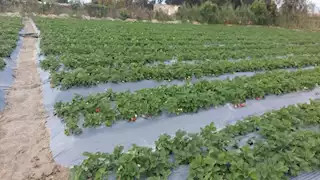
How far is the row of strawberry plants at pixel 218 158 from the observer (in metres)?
2.60

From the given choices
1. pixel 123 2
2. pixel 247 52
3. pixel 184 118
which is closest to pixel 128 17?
pixel 123 2

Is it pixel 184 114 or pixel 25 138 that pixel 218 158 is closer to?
pixel 184 114

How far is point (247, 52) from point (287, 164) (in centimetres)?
766

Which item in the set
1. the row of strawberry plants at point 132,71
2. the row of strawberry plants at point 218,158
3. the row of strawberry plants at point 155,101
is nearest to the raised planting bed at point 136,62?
the row of strawberry plants at point 132,71

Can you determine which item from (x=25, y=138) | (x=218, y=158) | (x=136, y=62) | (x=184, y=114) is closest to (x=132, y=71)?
(x=136, y=62)

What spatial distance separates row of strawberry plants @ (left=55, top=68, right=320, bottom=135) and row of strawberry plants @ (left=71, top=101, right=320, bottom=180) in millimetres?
909

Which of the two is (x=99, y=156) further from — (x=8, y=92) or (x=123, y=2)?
(x=123, y=2)

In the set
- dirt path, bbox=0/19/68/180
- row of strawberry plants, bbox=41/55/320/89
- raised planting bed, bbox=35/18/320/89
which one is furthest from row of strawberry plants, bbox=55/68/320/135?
raised planting bed, bbox=35/18/320/89

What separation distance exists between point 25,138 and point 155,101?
2155 millimetres

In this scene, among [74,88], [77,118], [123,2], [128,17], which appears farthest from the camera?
[123,2]

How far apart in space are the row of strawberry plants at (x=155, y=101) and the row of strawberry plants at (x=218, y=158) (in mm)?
909

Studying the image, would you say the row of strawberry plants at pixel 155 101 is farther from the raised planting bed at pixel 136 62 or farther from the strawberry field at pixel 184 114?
the raised planting bed at pixel 136 62

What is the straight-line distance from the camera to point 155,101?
4328mm

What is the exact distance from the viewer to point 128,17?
87.6ft
